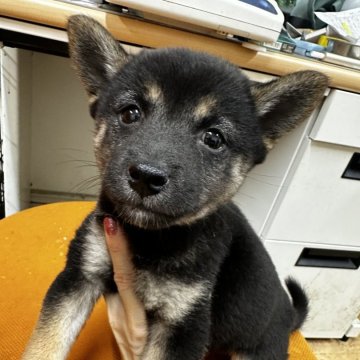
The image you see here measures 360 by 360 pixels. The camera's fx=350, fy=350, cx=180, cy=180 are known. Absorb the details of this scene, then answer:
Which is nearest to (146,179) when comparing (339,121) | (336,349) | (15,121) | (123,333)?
(123,333)

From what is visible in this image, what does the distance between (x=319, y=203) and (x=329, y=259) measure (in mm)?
427

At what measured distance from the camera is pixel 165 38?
1.09 meters

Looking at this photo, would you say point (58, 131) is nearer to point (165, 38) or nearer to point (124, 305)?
point (165, 38)

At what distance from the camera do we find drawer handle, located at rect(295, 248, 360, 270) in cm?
176

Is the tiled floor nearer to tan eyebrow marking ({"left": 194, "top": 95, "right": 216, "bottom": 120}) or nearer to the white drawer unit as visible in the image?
the white drawer unit

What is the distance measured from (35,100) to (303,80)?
5.59ft

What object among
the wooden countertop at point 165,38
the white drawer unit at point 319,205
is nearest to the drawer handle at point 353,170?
the white drawer unit at point 319,205

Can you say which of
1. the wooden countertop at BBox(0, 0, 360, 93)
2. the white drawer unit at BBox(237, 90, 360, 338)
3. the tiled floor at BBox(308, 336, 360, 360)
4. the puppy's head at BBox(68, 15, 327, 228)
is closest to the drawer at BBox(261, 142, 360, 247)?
the white drawer unit at BBox(237, 90, 360, 338)

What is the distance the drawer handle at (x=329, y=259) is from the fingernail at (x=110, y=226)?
1198 millimetres

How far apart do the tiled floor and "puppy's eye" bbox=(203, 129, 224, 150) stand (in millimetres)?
1789

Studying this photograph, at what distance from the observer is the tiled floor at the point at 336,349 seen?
206 centimetres

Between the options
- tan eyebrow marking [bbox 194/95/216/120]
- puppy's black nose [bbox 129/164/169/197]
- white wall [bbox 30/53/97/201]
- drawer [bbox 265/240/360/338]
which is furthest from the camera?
white wall [bbox 30/53/97/201]

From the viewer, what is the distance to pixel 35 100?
2066mm

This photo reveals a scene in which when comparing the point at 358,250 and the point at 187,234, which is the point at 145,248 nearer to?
the point at 187,234
